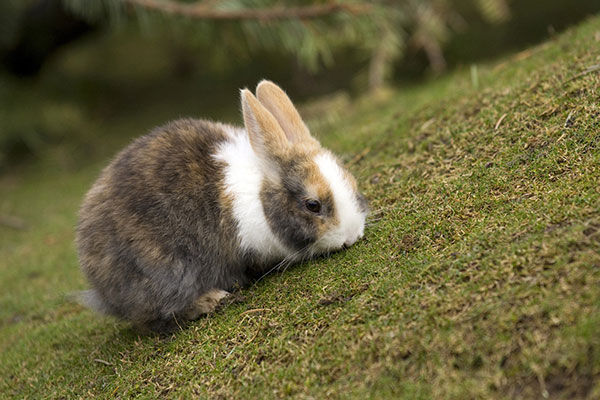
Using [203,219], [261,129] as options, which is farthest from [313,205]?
[203,219]

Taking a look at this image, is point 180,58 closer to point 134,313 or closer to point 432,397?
point 134,313

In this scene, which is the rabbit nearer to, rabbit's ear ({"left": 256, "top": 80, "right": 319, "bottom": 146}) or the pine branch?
rabbit's ear ({"left": 256, "top": 80, "right": 319, "bottom": 146})

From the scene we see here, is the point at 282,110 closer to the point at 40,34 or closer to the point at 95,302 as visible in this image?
the point at 95,302

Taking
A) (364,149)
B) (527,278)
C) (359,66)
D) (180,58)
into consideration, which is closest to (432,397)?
(527,278)

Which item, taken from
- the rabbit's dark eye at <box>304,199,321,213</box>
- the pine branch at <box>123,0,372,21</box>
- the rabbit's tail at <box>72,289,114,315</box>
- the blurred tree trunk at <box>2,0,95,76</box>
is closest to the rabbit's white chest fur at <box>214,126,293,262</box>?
the rabbit's dark eye at <box>304,199,321,213</box>

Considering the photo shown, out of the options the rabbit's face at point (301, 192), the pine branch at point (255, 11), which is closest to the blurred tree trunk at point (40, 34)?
the pine branch at point (255, 11)

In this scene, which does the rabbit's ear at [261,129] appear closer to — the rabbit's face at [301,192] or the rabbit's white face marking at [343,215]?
the rabbit's face at [301,192]
